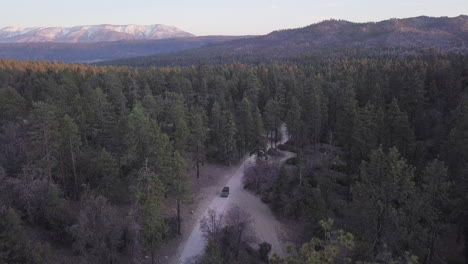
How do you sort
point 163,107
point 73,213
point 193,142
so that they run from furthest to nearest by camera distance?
point 163,107
point 193,142
point 73,213

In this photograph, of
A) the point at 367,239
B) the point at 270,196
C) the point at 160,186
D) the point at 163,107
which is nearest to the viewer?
the point at 367,239

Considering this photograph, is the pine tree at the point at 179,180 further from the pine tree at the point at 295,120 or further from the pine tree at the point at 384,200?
the pine tree at the point at 295,120

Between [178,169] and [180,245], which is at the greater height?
[178,169]

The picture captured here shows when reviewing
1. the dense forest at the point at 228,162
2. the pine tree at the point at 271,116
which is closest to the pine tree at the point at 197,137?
the dense forest at the point at 228,162

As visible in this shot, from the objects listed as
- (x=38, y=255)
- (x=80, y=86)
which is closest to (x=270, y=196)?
(x=38, y=255)

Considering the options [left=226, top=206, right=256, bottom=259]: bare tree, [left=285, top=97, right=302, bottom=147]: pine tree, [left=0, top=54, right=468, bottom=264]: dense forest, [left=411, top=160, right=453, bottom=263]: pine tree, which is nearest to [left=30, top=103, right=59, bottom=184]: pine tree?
[left=0, top=54, right=468, bottom=264]: dense forest

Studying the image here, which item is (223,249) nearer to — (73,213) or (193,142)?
(73,213)
